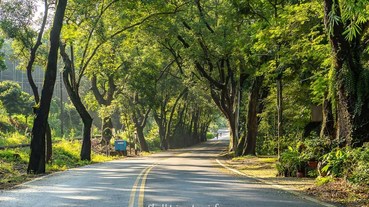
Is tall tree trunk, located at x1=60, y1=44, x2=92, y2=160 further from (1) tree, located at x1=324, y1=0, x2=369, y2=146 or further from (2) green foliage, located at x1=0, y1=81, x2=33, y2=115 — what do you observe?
(2) green foliage, located at x1=0, y1=81, x2=33, y2=115

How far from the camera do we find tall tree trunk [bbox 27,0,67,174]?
62.0 ft

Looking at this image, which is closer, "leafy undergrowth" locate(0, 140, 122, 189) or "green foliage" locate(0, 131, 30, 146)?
"leafy undergrowth" locate(0, 140, 122, 189)

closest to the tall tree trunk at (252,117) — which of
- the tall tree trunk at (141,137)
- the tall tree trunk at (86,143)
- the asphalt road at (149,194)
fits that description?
the tall tree trunk at (86,143)

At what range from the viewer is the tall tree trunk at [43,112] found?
18906 millimetres

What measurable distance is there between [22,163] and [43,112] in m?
5.39

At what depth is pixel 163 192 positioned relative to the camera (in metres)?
12.3

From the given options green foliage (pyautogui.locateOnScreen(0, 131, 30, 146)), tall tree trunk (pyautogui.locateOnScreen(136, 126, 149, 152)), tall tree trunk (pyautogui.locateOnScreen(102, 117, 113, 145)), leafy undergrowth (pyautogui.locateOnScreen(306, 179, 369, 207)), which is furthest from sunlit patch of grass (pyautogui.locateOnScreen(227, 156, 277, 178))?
tall tree trunk (pyautogui.locateOnScreen(136, 126, 149, 152))

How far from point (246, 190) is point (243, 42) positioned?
50.9ft

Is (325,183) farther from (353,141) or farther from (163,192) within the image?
(163,192)

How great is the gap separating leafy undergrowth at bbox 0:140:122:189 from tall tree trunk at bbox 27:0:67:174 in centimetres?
72

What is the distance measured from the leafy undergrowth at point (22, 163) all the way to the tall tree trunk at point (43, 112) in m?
0.72

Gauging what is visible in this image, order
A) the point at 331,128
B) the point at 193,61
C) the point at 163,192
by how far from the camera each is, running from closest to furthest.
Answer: the point at 163,192 → the point at 331,128 → the point at 193,61

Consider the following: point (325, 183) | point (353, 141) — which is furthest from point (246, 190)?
point (353, 141)

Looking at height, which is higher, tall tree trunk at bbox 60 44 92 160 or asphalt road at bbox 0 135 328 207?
tall tree trunk at bbox 60 44 92 160
